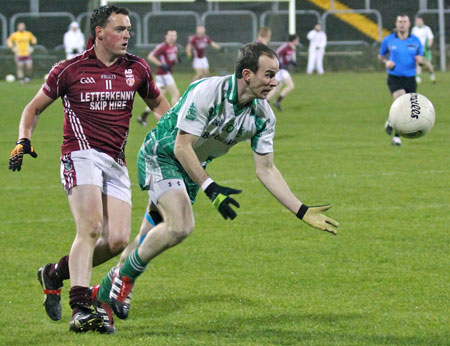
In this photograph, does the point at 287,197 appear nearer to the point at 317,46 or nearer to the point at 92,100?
the point at 92,100

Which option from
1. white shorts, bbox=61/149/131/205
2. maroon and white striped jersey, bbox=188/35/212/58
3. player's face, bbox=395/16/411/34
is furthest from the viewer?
maroon and white striped jersey, bbox=188/35/212/58

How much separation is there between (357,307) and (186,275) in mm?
1803

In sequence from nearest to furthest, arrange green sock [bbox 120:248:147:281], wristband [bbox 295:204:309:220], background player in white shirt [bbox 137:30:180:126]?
wristband [bbox 295:204:309:220], green sock [bbox 120:248:147:281], background player in white shirt [bbox 137:30:180:126]

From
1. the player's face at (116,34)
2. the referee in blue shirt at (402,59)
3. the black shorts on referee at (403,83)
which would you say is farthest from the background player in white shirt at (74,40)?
the player's face at (116,34)

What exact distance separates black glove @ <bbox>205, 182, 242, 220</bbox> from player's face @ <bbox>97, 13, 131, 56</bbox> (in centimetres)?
141

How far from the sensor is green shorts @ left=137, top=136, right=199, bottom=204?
6734 mm

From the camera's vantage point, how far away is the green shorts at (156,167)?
673cm

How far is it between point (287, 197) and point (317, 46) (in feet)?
114

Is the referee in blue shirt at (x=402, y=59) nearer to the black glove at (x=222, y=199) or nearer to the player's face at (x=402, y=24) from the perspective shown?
the player's face at (x=402, y=24)

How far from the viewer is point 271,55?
638cm

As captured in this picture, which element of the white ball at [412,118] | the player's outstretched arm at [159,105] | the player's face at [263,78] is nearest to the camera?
the player's face at [263,78]

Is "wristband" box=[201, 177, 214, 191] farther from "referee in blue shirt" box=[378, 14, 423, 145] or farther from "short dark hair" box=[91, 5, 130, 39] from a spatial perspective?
"referee in blue shirt" box=[378, 14, 423, 145]

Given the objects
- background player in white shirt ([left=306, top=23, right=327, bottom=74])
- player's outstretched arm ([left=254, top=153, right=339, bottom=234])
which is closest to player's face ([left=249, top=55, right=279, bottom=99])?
player's outstretched arm ([left=254, top=153, right=339, bottom=234])

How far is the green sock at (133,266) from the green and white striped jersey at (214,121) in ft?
2.55
